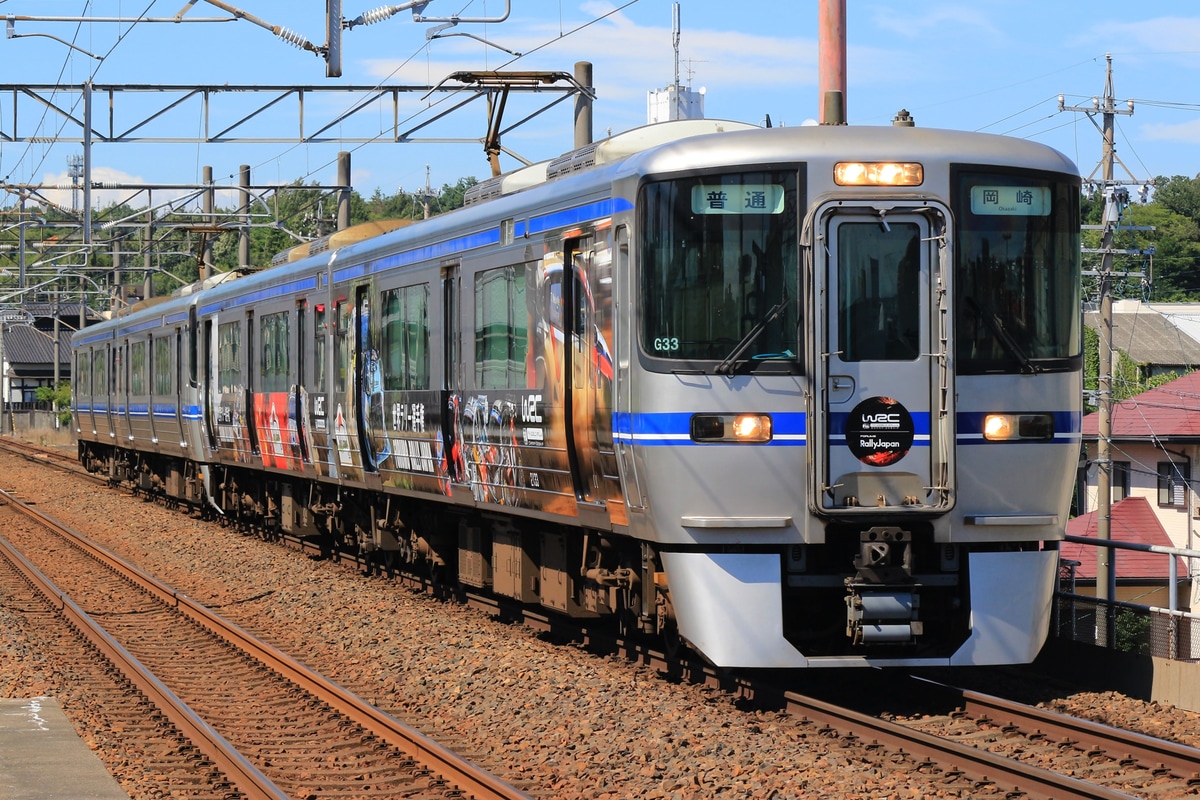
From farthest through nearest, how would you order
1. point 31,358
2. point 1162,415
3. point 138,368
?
point 31,358, point 1162,415, point 138,368

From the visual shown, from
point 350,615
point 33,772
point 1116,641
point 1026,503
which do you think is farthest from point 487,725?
point 350,615

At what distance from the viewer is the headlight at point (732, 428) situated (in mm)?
8453

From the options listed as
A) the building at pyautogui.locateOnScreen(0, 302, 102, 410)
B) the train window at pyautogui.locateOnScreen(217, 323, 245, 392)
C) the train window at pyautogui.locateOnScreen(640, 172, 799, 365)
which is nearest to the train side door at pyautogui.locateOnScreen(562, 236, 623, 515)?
the train window at pyautogui.locateOnScreen(640, 172, 799, 365)

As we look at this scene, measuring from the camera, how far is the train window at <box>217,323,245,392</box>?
19844 millimetres

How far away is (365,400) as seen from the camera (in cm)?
1441

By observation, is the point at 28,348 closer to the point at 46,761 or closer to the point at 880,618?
the point at 46,761

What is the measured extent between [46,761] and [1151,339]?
225 feet

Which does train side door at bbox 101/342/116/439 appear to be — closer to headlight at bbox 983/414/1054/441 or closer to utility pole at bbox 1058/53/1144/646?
utility pole at bbox 1058/53/1144/646

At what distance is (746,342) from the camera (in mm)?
→ 8445

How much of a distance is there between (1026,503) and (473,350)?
14.6 feet

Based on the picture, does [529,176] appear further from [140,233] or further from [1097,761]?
[140,233]

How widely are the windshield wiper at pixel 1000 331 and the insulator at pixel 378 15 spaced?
854 centimetres

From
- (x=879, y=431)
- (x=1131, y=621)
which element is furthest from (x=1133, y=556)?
(x=879, y=431)

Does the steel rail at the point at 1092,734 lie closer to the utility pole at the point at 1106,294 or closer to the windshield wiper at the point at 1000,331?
the windshield wiper at the point at 1000,331
